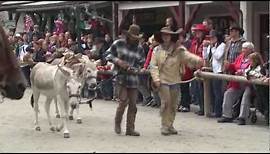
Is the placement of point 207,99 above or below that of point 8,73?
below

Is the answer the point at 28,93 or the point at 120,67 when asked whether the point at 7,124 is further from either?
the point at 28,93

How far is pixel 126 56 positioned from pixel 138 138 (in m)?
1.32

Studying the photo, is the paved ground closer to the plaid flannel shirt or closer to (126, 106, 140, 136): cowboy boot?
(126, 106, 140, 136): cowboy boot

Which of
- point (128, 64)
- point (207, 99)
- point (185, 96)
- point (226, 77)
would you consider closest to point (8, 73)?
point (128, 64)

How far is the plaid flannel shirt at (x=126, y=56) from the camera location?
9812 millimetres

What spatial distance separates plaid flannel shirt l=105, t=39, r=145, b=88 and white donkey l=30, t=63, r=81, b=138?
737mm

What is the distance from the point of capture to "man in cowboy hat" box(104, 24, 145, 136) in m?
9.77

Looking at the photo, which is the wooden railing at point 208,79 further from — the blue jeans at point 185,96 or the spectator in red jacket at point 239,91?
the blue jeans at point 185,96

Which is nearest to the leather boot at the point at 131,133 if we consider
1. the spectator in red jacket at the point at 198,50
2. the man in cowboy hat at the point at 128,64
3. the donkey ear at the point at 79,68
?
the man in cowboy hat at the point at 128,64

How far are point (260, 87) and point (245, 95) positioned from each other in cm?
48

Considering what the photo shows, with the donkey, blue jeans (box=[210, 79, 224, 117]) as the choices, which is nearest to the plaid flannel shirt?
the donkey

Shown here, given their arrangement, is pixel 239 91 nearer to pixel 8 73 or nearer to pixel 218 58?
pixel 218 58

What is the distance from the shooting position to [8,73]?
8211 millimetres

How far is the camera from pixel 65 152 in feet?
27.4
